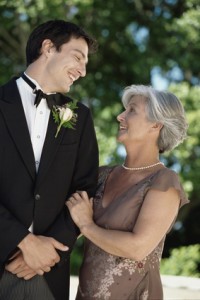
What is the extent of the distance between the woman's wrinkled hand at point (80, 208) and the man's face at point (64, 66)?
488 millimetres

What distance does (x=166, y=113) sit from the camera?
2.93m

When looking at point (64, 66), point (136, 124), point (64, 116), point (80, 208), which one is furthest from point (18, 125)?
point (136, 124)

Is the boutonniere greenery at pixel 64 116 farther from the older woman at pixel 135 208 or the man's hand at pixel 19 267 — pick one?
the man's hand at pixel 19 267

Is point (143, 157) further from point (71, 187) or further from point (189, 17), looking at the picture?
point (189, 17)

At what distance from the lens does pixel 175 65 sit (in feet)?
32.3

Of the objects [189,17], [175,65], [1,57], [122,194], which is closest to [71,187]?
[122,194]

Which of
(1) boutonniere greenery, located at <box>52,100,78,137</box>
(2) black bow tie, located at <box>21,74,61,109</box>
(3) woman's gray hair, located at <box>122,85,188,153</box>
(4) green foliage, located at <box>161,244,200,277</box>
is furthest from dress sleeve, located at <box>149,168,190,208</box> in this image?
(4) green foliage, located at <box>161,244,200,277</box>

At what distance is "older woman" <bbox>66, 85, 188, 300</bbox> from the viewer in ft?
8.89

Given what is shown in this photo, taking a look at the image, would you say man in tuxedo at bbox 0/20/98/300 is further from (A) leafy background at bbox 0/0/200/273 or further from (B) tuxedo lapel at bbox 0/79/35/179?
(A) leafy background at bbox 0/0/200/273

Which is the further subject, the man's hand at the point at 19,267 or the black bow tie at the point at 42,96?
the black bow tie at the point at 42,96

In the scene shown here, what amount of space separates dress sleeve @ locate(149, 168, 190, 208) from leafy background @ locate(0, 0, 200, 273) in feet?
18.3

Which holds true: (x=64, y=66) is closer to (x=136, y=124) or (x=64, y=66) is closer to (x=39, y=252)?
(x=136, y=124)

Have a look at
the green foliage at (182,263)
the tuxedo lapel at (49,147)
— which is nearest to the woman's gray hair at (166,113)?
the tuxedo lapel at (49,147)

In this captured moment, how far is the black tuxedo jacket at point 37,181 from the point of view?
104 inches
